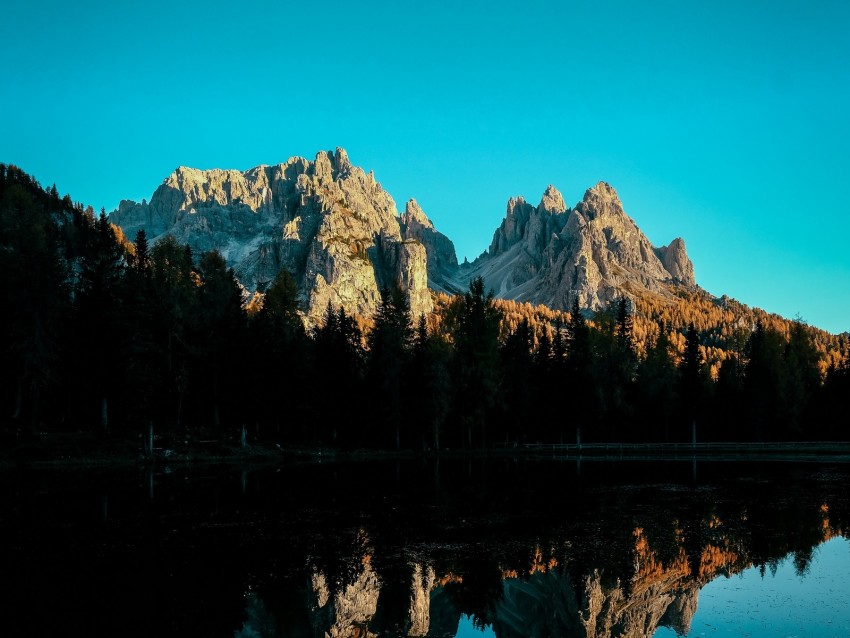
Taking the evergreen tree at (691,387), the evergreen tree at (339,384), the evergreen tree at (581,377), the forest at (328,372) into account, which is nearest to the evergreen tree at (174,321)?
the forest at (328,372)

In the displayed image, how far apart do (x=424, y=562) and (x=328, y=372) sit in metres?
60.0

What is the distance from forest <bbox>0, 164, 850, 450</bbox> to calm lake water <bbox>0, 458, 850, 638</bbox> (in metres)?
22.7

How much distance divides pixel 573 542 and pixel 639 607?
7878mm

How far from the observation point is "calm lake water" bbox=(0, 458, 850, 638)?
52.9ft

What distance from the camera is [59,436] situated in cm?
5775

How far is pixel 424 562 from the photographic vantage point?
2177 cm

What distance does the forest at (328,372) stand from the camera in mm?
59688

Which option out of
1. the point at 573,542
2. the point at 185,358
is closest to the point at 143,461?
the point at 185,358

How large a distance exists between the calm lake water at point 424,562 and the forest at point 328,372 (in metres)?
22.7

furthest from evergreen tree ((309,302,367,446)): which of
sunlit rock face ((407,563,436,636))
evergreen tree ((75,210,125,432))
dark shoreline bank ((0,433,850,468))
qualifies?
sunlit rock face ((407,563,436,636))

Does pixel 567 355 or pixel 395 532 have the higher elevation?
pixel 567 355

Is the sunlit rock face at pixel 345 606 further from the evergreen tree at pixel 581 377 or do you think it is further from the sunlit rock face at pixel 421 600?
the evergreen tree at pixel 581 377

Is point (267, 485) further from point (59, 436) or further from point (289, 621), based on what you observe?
point (289, 621)

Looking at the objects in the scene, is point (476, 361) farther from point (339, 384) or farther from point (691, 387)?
point (691, 387)
